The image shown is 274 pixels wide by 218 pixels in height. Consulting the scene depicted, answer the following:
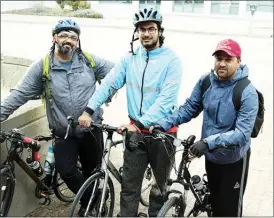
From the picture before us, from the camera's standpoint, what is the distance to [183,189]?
356 cm

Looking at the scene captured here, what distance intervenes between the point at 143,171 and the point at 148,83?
0.84m

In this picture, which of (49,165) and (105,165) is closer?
(105,165)

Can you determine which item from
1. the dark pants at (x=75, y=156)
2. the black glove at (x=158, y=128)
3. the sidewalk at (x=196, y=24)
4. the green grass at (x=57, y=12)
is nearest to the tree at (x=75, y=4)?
the green grass at (x=57, y=12)

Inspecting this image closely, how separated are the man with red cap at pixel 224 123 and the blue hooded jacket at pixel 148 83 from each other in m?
0.12

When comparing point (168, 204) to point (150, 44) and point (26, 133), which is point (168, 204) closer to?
point (150, 44)

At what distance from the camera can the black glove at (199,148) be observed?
303 centimetres

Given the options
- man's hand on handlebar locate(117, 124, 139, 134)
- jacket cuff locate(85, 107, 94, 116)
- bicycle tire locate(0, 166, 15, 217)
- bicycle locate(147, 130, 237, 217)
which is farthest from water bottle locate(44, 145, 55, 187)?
bicycle locate(147, 130, 237, 217)

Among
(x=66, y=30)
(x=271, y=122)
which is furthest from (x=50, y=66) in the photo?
(x=271, y=122)

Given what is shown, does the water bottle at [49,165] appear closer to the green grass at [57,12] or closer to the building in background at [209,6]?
the green grass at [57,12]

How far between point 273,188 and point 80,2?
2540 centimetres

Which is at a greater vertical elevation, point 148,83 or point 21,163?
point 148,83

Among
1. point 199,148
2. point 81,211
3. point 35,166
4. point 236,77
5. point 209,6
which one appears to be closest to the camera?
point 199,148

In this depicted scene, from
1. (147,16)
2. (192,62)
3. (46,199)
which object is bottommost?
(192,62)

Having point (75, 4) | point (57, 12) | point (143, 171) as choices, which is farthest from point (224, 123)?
point (57, 12)
